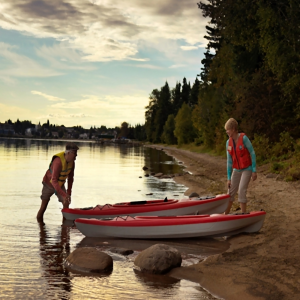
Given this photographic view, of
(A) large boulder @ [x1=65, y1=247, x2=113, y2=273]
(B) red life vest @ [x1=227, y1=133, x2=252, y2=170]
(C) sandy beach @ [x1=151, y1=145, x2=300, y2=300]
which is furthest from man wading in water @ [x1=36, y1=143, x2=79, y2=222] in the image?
(C) sandy beach @ [x1=151, y1=145, x2=300, y2=300]

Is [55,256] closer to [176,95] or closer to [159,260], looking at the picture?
[159,260]

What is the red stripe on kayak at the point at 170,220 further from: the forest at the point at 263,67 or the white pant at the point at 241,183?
the forest at the point at 263,67

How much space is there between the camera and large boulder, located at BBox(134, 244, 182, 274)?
5727mm

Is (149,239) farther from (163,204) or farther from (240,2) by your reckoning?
(240,2)

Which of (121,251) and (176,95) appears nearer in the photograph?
(121,251)

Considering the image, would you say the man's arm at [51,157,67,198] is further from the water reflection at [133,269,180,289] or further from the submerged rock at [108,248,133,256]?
the water reflection at [133,269,180,289]

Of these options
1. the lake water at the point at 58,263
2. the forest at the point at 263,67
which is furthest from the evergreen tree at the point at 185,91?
the lake water at the point at 58,263

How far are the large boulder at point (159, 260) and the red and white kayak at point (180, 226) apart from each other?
60.2 inches

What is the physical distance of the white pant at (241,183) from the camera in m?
7.78

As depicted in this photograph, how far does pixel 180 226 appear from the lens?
Result: 24.6 ft

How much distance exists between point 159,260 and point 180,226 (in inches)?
70.8

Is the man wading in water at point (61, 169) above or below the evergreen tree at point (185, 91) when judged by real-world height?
below

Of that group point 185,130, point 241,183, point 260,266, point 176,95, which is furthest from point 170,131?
point 260,266

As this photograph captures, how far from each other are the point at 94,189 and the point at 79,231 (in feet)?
25.2
